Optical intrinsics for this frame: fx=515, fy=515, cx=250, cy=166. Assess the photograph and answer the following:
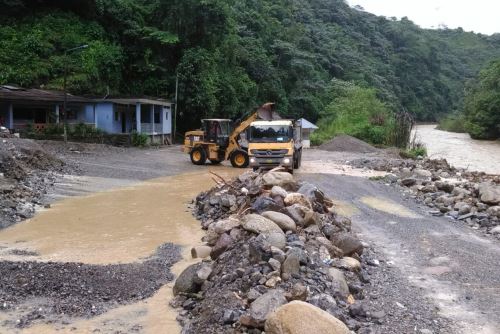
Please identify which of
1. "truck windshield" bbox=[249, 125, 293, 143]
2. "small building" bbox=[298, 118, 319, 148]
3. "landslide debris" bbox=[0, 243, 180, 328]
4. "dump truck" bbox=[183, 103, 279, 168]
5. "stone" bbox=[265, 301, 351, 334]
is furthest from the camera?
"small building" bbox=[298, 118, 319, 148]

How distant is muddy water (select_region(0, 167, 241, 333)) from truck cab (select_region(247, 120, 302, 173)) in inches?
156

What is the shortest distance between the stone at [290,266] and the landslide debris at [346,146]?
1401 inches

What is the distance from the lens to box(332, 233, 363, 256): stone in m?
9.73

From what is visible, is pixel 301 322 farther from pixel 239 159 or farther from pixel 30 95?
pixel 30 95

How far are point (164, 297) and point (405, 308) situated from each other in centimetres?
371

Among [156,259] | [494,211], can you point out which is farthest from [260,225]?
[494,211]

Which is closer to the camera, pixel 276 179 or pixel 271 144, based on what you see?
pixel 276 179

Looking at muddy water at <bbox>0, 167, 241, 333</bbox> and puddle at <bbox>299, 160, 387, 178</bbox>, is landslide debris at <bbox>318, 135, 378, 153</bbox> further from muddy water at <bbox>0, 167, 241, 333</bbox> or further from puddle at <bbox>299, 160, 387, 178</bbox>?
muddy water at <bbox>0, 167, 241, 333</bbox>

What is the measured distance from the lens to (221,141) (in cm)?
2697

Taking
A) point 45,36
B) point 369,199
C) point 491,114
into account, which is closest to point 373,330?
point 369,199

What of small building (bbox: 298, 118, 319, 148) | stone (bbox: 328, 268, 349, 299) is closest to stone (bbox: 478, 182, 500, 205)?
stone (bbox: 328, 268, 349, 299)

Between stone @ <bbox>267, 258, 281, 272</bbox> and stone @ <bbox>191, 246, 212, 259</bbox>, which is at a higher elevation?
stone @ <bbox>267, 258, 281, 272</bbox>

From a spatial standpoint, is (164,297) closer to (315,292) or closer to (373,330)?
(315,292)

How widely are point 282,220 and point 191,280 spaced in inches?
96.3
